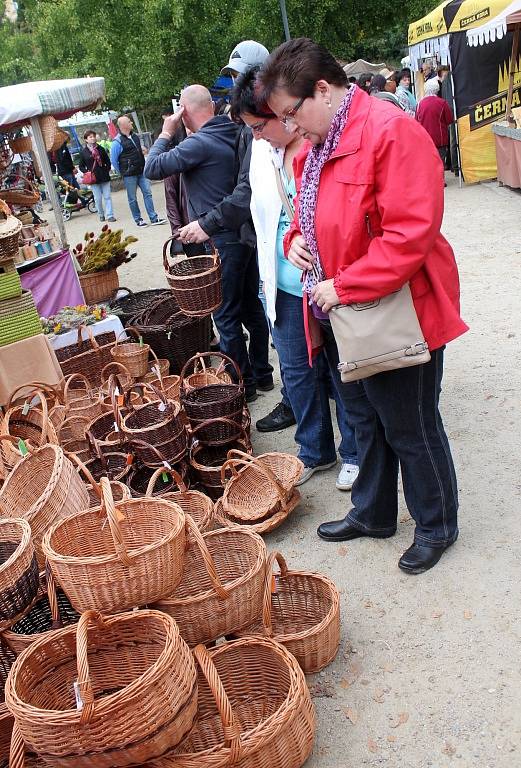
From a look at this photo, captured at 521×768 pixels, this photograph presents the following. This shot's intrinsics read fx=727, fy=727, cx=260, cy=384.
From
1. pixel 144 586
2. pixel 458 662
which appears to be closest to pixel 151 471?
pixel 144 586

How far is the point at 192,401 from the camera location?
4285 millimetres

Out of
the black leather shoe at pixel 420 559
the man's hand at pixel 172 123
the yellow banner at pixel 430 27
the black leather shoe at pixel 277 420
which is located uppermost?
the yellow banner at pixel 430 27

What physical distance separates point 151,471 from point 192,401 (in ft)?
1.63

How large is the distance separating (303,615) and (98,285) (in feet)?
16.4

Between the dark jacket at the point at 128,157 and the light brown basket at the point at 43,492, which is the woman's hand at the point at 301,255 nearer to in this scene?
the light brown basket at the point at 43,492

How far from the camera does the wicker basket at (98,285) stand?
7016 mm

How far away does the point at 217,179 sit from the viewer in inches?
183

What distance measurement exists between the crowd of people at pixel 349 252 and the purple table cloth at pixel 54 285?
8.82 ft

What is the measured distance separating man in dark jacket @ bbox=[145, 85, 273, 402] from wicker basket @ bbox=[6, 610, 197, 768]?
263 centimetres

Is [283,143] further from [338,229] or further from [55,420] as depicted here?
[55,420]

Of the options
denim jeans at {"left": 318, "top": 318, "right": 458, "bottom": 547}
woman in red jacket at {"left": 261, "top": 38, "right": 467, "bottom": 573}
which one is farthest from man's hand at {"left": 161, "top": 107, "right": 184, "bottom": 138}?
denim jeans at {"left": 318, "top": 318, "right": 458, "bottom": 547}

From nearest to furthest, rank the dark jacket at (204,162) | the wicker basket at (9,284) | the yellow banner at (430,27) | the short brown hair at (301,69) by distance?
the short brown hair at (301,69), the dark jacket at (204,162), the wicker basket at (9,284), the yellow banner at (430,27)

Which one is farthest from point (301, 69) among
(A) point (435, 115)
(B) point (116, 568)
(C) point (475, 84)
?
(C) point (475, 84)

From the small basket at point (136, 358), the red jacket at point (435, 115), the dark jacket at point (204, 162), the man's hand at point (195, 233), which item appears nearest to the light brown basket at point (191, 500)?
the man's hand at point (195, 233)
